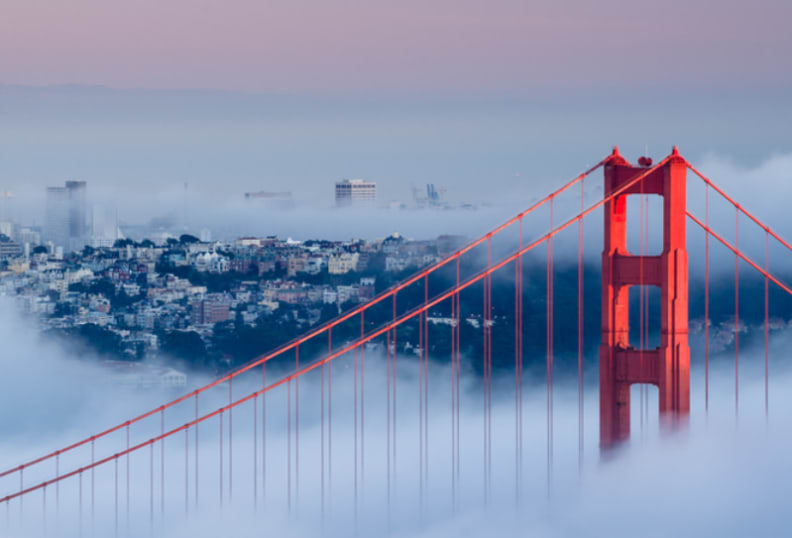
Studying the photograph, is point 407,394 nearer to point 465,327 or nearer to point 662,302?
point 465,327

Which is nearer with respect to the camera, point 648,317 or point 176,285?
point 648,317

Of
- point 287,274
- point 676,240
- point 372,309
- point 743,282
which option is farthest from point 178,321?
point 676,240

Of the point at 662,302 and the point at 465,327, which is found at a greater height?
the point at 662,302

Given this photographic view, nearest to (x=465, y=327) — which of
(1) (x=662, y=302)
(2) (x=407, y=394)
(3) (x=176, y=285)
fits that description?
(2) (x=407, y=394)

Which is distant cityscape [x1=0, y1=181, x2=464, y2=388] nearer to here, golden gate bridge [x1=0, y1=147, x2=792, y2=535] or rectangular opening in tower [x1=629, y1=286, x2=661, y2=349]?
golden gate bridge [x1=0, y1=147, x2=792, y2=535]

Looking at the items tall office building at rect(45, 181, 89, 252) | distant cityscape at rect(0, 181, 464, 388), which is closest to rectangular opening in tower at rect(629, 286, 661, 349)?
distant cityscape at rect(0, 181, 464, 388)

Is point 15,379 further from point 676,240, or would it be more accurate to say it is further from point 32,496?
point 676,240

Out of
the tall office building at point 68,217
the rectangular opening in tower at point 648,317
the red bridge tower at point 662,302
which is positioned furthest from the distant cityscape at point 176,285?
the red bridge tower at point 662,302
